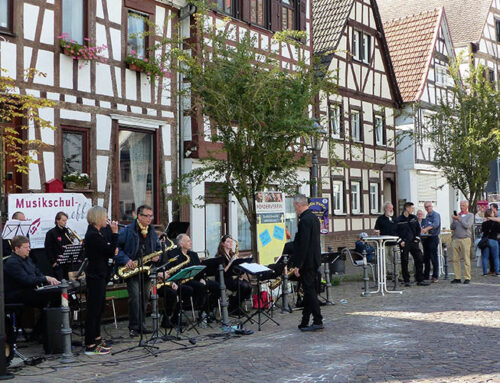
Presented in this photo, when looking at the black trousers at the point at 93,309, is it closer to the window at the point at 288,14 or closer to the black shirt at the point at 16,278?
the black shirt at the point at 16,278

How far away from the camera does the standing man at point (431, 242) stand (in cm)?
1872

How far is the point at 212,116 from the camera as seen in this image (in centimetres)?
1481

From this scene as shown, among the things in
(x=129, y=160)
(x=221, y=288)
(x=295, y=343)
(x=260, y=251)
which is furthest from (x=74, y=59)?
(x=295, y=343)

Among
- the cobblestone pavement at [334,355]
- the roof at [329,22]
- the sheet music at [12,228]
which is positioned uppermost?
the roof at [329,22]

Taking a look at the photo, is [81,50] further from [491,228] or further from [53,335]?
[491,228]

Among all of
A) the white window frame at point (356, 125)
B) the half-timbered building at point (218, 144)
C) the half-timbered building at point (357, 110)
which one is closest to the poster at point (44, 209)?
the half-timbered building at point (218, 144)

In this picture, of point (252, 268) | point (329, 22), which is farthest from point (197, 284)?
point (329, 22)

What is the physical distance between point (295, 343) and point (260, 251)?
4654 millimetres

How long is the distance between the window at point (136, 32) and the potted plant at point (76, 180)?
Answer: 142 inches

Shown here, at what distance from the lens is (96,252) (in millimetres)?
9773

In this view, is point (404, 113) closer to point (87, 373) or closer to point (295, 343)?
point (295, 343)

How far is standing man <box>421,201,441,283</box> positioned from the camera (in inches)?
737

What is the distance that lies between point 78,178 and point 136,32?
14.8 ft

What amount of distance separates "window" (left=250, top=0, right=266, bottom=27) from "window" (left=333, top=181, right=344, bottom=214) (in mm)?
8231
